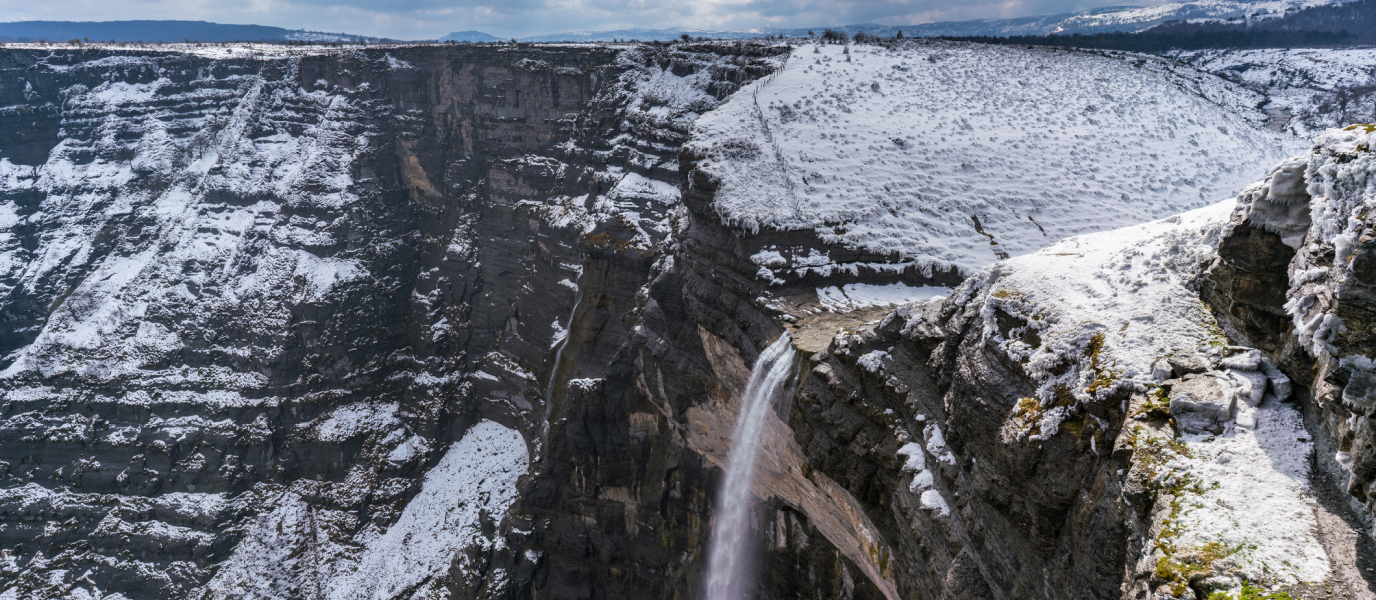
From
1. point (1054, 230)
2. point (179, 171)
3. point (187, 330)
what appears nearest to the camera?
point (1054, 230)

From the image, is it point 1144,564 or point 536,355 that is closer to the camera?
point 1144,564

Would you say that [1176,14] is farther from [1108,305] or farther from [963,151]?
[1108,305]

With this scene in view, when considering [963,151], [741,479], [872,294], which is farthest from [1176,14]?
[741,479]

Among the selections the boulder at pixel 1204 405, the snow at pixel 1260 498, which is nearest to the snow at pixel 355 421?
the boulder at pixel 1204 405

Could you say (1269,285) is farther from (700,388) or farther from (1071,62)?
(1071,62)

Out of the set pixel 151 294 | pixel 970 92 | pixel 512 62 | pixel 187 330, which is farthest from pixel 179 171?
pixel 970 92

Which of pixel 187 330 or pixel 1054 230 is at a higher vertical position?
pixel 1054 230
